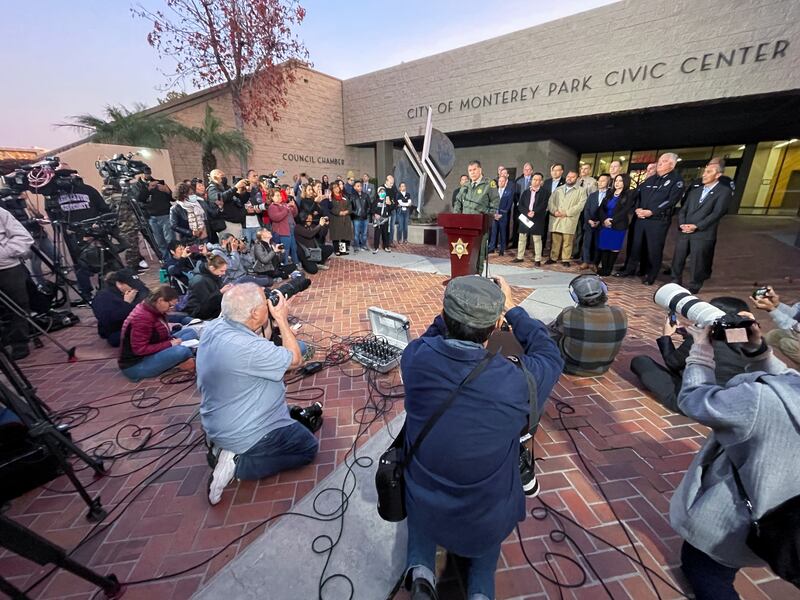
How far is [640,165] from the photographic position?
14.1 metres

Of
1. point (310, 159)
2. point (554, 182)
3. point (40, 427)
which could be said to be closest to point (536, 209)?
point (554, 182)

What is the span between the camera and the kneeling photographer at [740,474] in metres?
1.02

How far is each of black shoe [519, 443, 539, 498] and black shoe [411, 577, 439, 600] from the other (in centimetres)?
77

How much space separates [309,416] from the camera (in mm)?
2543

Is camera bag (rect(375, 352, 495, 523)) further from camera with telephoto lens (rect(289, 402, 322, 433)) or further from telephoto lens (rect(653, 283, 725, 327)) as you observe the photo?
telephoto lens (rect(653, 283, 725, 327))

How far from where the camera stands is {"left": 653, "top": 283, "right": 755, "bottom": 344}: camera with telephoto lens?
4.10ft

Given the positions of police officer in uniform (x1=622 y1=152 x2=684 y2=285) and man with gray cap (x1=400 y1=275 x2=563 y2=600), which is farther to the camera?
police officer in uniform (x1=622 y1=152 x2=684 y2=285)

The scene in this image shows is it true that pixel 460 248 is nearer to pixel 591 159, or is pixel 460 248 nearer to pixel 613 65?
pixel 613 65

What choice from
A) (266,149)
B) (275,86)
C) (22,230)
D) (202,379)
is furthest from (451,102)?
(202,379)

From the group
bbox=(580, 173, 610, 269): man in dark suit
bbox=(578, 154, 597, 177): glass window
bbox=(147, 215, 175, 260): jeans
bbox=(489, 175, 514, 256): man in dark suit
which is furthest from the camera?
bbox=(578, 154, 597, 177): glass window

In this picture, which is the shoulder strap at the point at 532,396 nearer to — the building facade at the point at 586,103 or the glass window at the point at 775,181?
the building facade at the point at 586,103

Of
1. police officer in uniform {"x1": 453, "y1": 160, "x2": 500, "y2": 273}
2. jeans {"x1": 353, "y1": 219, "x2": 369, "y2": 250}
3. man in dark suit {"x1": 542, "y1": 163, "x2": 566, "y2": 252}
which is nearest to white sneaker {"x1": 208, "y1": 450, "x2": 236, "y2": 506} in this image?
police officer in uniform {"x1": 453, "y1": 160, "x2": 500, "y2": 273}

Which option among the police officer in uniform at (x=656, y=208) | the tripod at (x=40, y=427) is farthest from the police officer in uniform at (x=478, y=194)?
the tripod at (x=40, y=427)

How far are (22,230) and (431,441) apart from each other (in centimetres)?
529
